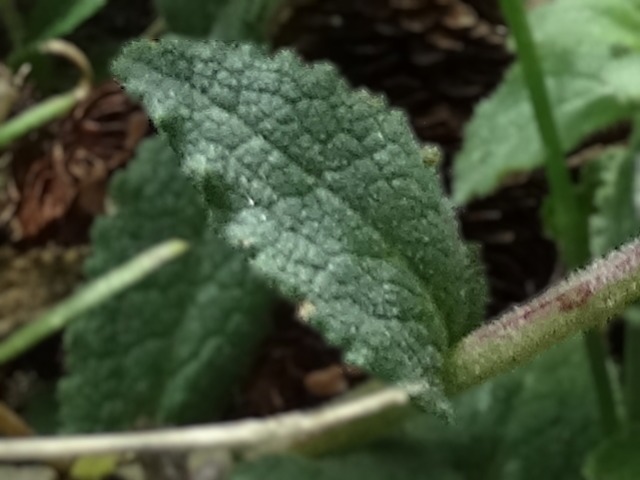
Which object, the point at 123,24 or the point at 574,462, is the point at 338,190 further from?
the point at 123,24

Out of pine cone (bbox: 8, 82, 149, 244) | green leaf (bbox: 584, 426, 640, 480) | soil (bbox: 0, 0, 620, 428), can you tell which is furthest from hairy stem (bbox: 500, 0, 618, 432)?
pine cone (bbox: 8, 82, 149, 244)

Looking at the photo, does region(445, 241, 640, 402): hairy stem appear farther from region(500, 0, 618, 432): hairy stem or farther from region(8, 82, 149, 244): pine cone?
region(8, 82, 149, 244): pine cone

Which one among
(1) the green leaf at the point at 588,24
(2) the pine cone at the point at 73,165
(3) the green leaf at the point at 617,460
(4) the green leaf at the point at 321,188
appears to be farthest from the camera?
(2) the pine cone at the point at 73,165

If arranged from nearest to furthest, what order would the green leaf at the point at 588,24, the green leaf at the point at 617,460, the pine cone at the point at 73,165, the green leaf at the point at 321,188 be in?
the green leaf at the point at 321,188
the green leaf at the point at 617,460
the green leaf at the point at 588,24
the pine cone at the point at 73,165

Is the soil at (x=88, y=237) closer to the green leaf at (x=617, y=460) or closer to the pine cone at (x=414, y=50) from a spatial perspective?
the pine cone at (x=414, y=50)

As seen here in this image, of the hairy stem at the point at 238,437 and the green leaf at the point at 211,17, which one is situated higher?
the green leaf at the point at 211,17

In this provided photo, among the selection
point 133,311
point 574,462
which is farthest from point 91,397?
point 574,462

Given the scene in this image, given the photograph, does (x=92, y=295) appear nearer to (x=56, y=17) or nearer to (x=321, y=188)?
(x=56, y=17)

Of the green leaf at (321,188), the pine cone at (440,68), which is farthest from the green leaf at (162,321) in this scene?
the green leaf at (321,188)
